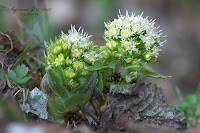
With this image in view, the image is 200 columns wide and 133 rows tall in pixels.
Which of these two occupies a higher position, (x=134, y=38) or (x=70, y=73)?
(x=134, y=38)

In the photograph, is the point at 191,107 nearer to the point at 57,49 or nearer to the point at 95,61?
the point at 95,61

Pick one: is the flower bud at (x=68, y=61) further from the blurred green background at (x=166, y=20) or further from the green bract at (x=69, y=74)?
the blurred green background at (x=166, y=20)

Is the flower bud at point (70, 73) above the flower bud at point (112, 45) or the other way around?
the other way around

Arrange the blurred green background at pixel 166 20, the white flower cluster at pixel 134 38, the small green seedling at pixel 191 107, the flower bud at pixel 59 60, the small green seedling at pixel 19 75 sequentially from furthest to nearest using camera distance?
1. the blurred green background at pixel 166 20
2. the small green seedling at pixel 191 107
3. the small green seedling at pixel 19 75
4. the white flower cluster at pixel 134 38
5. the flower bud at pixel 59 60

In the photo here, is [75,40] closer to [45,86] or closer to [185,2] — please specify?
[45,86]

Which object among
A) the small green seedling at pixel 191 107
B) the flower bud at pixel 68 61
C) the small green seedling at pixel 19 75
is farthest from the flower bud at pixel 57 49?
the small green seedling at pixel 191 107

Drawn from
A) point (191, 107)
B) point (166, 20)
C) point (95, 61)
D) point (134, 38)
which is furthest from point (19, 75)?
point (166, 20)

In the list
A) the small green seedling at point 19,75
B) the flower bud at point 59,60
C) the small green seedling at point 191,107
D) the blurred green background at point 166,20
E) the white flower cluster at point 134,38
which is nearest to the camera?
the flower bud at point 59,60

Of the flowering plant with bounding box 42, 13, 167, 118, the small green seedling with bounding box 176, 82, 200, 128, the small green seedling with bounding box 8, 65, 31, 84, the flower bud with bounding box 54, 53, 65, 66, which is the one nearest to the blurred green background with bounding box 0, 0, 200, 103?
the small green seedling with bounding box 176, 82, 200, 128
